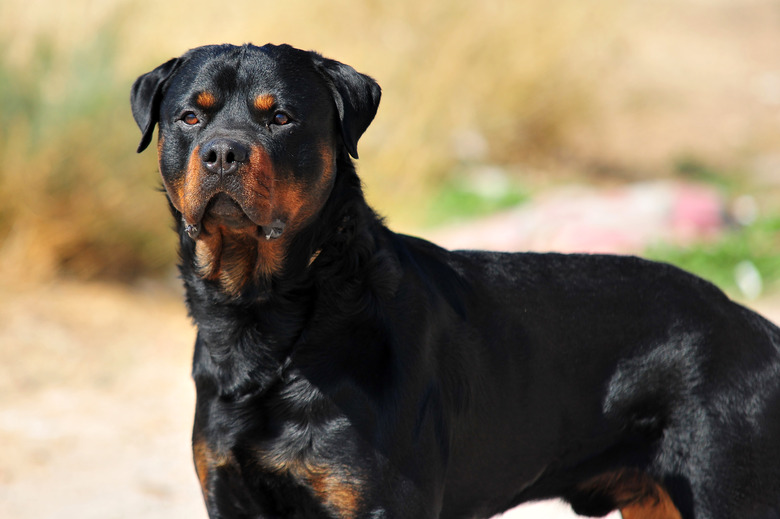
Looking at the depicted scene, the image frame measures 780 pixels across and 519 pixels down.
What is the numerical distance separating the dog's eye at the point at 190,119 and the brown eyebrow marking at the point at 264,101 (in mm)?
203

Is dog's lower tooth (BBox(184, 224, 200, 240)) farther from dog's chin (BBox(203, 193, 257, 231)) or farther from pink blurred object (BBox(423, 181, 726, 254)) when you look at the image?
pink blurred object (BBox(423, 181, 726, 254))

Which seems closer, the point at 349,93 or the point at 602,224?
the point at 349,93

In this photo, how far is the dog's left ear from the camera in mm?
2980

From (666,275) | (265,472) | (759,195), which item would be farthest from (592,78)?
(265,472)

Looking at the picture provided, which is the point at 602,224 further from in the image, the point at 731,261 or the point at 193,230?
the point at 193,230

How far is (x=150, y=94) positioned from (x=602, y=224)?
5.87 meters

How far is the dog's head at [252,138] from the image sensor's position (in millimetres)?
2691

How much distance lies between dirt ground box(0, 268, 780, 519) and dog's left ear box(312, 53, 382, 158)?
7.53 ft

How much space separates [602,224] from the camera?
27.1 ft

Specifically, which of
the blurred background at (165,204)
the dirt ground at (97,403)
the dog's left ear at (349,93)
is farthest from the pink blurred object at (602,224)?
the dog's left ear at (349,93)

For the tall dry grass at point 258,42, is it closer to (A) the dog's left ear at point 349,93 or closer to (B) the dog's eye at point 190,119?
(B) the dog's eye at point 190,119

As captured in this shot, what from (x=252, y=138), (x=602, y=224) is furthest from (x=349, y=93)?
→ (x=602, y=224)

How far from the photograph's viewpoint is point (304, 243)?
9.25ft

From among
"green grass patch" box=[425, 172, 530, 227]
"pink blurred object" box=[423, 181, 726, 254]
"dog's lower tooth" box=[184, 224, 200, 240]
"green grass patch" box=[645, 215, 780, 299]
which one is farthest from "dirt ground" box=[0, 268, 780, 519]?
"green grass patch" box=[425, 172, 530, 227]
